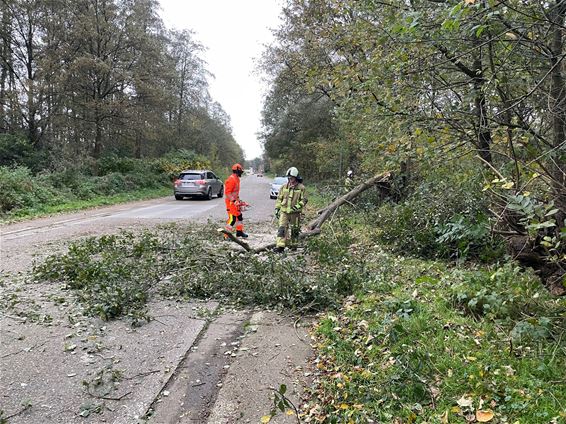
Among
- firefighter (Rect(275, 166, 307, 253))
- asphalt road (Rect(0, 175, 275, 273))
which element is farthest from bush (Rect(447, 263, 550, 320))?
asphalt road (Rect(0, 175, 275, 273))

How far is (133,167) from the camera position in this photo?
27188 millimetres

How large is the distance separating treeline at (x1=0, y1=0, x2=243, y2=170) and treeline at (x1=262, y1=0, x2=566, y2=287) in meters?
18.8

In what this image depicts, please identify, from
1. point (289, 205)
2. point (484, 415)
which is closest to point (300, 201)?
point (289, 205)

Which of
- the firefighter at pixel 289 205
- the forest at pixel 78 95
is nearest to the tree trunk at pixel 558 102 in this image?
the firefighter at pixel 289 205

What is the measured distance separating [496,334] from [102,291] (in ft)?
15.7

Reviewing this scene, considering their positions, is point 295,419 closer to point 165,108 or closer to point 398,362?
point 398,362

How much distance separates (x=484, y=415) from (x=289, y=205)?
20.1 ft

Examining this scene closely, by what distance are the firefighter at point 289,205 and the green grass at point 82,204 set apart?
372 inches

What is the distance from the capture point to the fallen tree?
7.76 m

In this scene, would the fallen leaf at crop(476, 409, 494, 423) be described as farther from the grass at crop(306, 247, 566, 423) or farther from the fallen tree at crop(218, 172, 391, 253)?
the fallen tree at crop(218, 172, 391, 253)

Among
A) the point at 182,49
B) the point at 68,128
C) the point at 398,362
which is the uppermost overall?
the point at 182,49

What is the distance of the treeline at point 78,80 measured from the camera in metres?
20.6

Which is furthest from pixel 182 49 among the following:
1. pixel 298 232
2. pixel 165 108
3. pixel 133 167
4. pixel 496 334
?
pixel 496 334

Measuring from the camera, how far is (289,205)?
8492 mm
